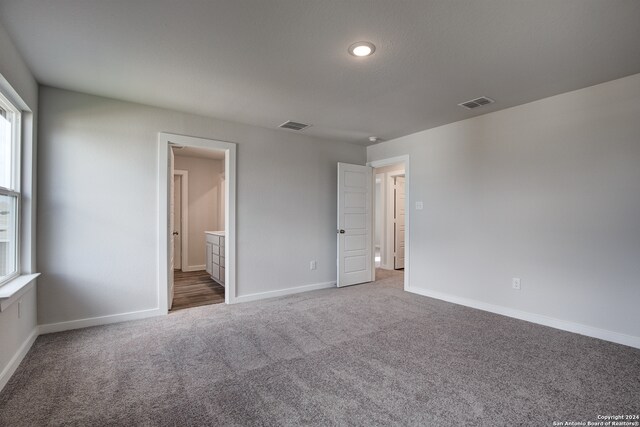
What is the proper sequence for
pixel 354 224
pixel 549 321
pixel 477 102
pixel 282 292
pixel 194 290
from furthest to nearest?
pixel 354 224
pixel 194 290
pixel 282 292
pixel 477 102
pixel 549 321

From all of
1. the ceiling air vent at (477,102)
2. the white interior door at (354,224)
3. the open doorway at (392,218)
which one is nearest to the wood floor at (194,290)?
the white interior door at (354,224)

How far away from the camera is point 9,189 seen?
8.23ft

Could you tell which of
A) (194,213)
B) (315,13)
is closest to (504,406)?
(315,13)

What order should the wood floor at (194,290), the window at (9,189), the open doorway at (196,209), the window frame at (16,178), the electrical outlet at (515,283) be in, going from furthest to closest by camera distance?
the open doorway at (196,209)
the wood floor at (194,290)
the electrical outlet at (515,283)
the window frame at (16,178)
the window at (9,189)

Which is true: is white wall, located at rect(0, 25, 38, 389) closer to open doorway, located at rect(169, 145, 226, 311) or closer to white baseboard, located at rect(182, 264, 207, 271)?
open doorway, located at rect(169, 145, 226, 311)

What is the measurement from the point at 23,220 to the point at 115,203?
75 centimetres

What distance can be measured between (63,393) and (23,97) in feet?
7.55

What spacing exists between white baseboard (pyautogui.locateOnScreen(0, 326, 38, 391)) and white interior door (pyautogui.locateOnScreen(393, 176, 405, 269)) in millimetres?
5677

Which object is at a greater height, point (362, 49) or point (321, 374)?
point (362, 49)

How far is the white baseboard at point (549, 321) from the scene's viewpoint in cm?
280

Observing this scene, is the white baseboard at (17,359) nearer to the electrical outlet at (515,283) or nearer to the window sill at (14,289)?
the window sill at (14,289)

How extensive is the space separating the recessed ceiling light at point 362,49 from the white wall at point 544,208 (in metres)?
2.19

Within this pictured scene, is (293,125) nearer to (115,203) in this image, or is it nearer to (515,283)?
(115,203)

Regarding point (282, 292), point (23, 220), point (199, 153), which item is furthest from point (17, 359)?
point (199, 153)
